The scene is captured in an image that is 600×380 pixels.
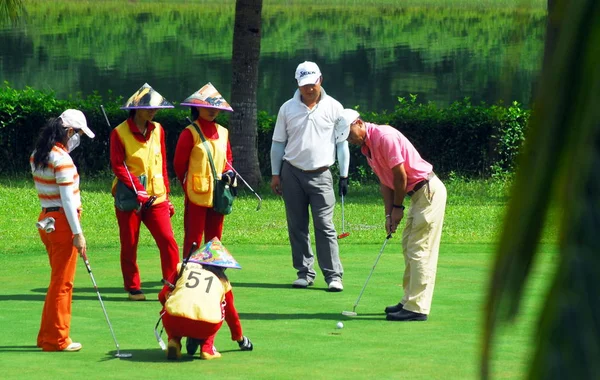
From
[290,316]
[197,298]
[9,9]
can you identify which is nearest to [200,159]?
[290,316]

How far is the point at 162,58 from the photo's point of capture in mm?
48688

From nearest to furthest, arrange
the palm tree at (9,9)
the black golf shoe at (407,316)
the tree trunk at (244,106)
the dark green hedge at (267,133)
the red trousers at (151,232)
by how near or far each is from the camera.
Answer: the black golf shoe at (407,316), the red trousers at (151,232), the palm tree at (9,9), the tree trunk at (244,106), the dark green hedge at (267,133)

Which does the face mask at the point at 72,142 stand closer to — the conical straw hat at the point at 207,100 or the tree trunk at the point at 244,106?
the conical straw hat at the point at 207,100

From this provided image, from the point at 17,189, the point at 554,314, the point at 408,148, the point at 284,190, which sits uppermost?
the point at 554,314

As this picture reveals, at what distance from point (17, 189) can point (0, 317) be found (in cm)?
1108

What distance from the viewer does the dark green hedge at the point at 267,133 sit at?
19.5m

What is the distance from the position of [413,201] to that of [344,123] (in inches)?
42.7

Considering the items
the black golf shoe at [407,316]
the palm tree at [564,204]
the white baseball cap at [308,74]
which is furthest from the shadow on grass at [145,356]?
the palm tree at [564,204]

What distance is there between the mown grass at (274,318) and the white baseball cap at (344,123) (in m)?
1.35

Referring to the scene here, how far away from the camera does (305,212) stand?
9812 mm

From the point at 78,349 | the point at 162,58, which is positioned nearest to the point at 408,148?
the point at 78,349

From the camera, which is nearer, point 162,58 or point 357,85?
point 357,85

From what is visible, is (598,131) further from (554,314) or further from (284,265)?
(284,265)

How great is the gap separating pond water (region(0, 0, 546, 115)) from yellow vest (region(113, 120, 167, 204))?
55.6 ft
